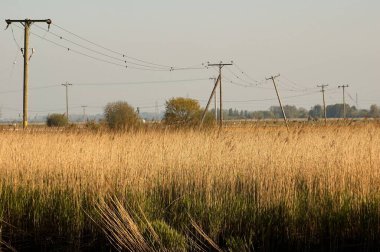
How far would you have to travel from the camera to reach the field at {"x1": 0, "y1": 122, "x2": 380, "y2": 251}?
24.5 ft

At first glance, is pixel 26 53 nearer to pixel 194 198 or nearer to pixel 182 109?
pixel 194 198

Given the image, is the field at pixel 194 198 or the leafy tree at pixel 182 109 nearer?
the field at pixel 194 198

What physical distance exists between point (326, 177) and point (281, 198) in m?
1.11

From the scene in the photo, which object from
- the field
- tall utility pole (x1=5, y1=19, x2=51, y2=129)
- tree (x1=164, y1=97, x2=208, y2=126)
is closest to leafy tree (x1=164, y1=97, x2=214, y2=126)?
tree (x1=164, y1=97, x2=208, y2=126)

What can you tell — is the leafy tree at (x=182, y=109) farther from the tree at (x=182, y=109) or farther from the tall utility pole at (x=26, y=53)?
the tall utility pole at (x=26, y=53)

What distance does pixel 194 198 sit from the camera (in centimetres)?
826

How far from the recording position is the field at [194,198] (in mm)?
7480

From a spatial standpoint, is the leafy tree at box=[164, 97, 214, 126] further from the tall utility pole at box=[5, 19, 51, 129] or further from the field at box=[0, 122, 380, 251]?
the field at box=[0, 122, 380, 251]

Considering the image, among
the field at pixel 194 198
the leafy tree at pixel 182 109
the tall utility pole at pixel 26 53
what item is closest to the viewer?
the field at pixel 194 198

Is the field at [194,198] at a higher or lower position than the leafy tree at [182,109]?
lower

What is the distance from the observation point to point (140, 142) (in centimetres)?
1205

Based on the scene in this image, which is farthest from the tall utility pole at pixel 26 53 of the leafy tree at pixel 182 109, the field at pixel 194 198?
the leafy tree at pixel 182 109

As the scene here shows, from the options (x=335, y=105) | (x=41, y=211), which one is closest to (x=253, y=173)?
(x=41, y=211)

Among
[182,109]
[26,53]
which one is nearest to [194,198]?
[26,53]
